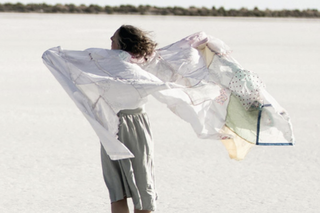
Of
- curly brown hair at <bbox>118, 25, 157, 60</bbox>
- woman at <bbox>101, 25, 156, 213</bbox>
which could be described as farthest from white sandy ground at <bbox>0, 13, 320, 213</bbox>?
curly brown hair at <bbox>118, 25, 157, 60</bbox>

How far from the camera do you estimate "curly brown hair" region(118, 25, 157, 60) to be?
3.63 m

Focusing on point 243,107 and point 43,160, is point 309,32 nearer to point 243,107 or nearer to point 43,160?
point 43,160

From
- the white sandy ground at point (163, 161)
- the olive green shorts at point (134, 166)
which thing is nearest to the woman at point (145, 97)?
the olive green shorts at point (134, 166)

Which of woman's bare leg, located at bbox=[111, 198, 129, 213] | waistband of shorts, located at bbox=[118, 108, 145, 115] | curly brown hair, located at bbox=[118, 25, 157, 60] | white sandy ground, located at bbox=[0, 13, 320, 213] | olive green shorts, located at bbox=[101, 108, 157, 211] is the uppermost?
curly brown hair, located at bbox=[118, 25, 157, 60]

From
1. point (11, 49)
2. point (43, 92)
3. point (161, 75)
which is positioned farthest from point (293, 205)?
point (11, 49)

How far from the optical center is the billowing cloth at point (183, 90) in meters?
3.62

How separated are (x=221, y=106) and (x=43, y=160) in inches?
107

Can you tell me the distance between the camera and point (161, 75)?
3891mm

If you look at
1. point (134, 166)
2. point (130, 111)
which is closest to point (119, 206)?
point (134, 166)

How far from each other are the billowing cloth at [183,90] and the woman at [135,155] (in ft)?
0.19

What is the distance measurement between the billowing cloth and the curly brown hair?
5 centimetres

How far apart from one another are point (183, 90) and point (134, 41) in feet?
1.30

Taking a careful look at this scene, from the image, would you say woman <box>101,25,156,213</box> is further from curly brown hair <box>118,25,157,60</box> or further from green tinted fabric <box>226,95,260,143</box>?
green tinted fabric <box>226,95,260,143</box>

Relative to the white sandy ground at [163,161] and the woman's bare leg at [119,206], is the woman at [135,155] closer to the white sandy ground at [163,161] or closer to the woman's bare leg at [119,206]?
the woman's bare leg at [119,206]
